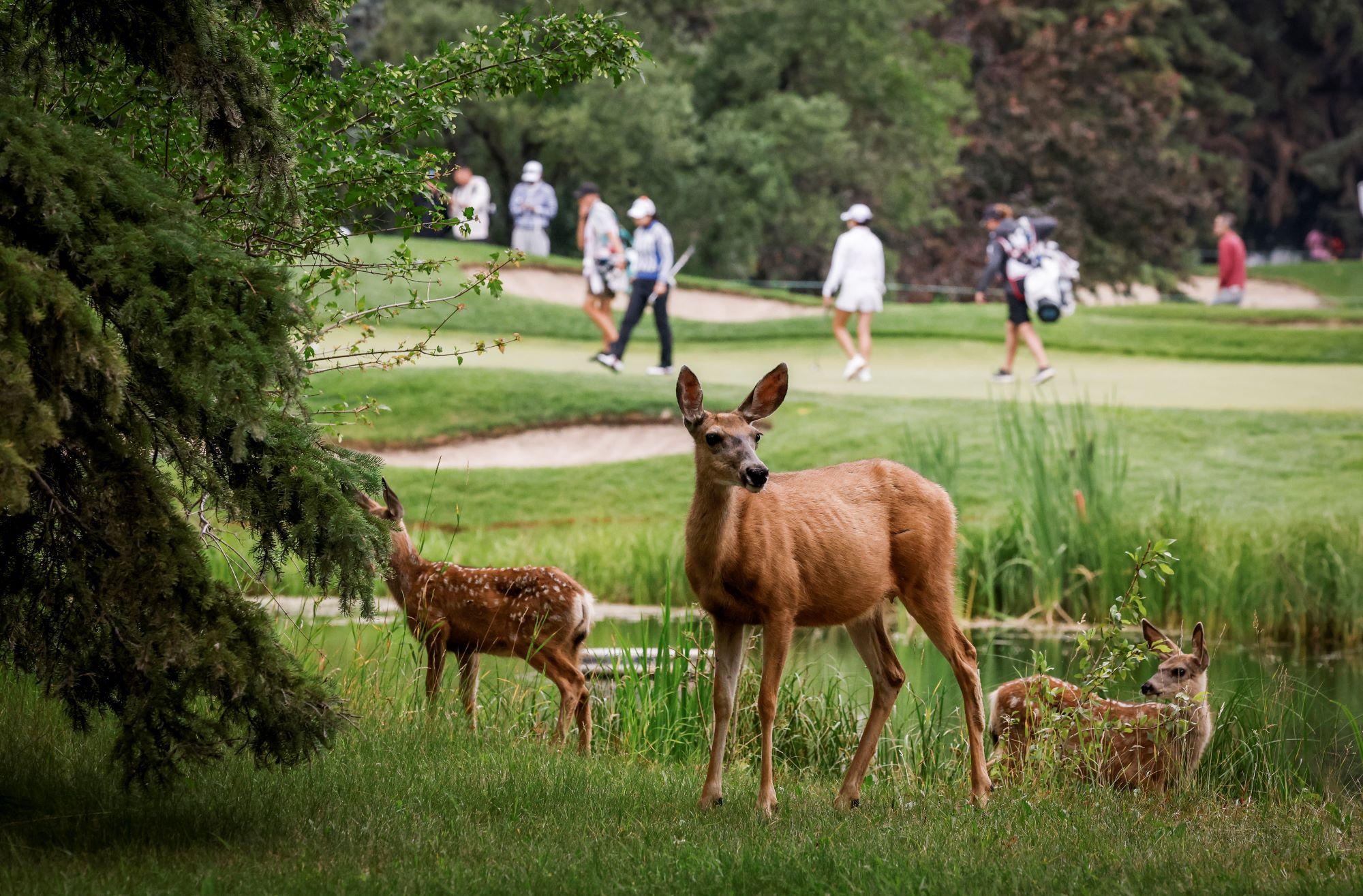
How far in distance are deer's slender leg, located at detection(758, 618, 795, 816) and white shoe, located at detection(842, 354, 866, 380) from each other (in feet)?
49.7

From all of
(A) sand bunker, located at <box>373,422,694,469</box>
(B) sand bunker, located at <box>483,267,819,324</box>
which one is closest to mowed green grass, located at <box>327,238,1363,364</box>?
(B) sand bunker, located at <box>483,267,819,324</box>

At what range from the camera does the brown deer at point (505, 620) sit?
7.11 m

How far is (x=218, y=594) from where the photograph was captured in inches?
171

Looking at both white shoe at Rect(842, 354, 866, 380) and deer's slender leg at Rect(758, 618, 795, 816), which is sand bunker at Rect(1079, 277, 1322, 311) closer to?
white shoe at Rect(842, 354, 866, 380)

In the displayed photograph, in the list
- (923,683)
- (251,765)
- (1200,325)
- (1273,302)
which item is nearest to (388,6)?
(1200,325)

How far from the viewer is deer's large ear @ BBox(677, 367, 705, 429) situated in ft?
17.7

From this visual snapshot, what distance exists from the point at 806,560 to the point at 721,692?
0.55m

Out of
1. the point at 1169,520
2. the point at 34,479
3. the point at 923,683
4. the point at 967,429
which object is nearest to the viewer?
the point at 34,479

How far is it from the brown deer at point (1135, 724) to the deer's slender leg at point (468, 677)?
2.31 m

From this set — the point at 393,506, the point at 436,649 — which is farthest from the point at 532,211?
the point at 393,506

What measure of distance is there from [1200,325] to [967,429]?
7260 millimetres

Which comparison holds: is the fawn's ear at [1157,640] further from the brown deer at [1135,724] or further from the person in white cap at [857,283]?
the person in white cap at [857,283]

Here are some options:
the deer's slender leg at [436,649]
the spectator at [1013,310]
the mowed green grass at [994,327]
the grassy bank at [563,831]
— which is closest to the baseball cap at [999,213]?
the spectator at [1013,310]

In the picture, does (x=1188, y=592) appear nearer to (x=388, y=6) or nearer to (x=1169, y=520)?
(x=1169, y=520)
